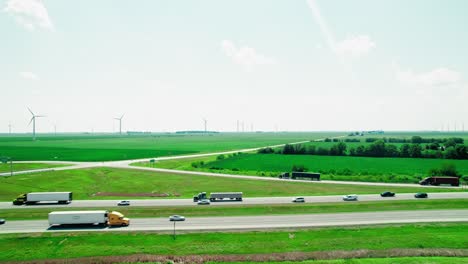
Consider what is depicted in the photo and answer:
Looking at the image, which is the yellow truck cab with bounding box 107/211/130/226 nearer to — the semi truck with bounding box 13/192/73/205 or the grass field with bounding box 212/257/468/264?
the semi truck with bounding box 13/192/73/205

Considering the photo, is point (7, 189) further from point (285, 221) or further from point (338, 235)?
point (338, 235)

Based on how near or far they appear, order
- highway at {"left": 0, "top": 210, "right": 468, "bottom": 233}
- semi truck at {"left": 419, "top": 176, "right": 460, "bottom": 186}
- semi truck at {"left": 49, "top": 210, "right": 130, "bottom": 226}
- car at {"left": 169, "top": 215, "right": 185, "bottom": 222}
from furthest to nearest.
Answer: semi truck at {"left": 419, "top": 176, "right": 460, "bottom": 186} → car at {"left": 169, "top": 215, "right": 185, "bottom": 222} → semi truck at {"left": 49, "top": 210, "right": 130, "bottom": 226} → highway at {"left": 0, "top": 210, "right": 468, "bottom": 233}

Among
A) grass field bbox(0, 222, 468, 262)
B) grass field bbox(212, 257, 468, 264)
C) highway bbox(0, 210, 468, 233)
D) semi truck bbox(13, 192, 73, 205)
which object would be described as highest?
semi truck bbox(13, 192, 73, 205)

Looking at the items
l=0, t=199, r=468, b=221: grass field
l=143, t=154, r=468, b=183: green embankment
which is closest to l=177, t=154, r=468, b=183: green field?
l=143, t=154, r=468, b=183: green embankment

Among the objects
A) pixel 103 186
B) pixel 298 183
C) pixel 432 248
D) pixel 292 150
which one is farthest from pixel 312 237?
pixel 292 150

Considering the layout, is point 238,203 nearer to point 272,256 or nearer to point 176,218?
point 176,218

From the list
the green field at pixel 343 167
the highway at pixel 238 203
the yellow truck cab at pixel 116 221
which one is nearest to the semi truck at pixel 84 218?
the yellow truck cab at pixel 116 221

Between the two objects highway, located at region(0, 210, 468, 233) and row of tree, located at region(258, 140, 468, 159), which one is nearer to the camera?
highway, located at region(0, 210, 468, 233)
